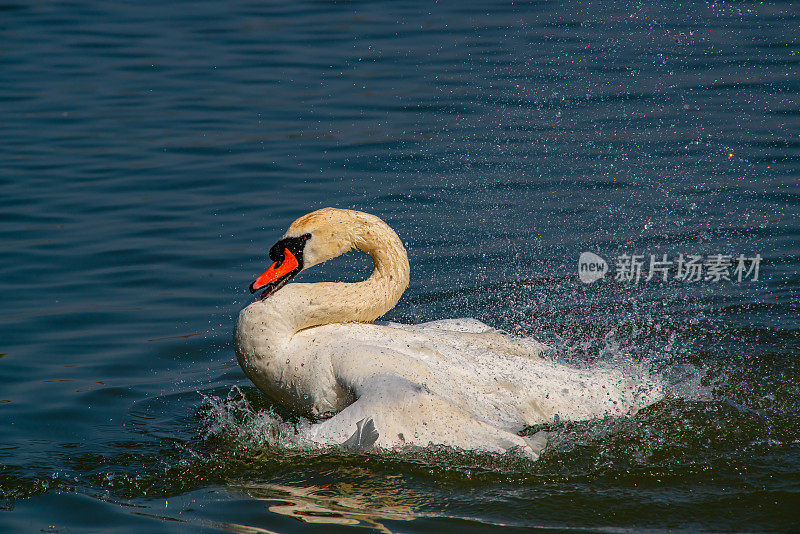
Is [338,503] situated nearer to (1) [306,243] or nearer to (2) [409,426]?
(2) [409,426]

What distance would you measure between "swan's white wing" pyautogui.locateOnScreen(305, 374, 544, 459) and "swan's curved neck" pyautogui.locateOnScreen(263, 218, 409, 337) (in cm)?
95

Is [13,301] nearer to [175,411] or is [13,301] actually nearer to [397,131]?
[175,411]

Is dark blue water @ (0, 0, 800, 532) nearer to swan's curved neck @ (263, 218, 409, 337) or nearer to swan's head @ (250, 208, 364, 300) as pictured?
swan's curved neck @ (263, 218, 409, 337)

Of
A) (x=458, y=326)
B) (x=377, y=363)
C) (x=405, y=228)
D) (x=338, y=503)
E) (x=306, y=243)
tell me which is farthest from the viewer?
(x=405, y=228)

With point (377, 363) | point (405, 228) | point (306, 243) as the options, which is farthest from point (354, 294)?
point (405, 228)

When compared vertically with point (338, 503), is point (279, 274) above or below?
above

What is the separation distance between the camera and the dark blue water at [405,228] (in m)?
5.49

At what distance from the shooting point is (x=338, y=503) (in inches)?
Answer: 208

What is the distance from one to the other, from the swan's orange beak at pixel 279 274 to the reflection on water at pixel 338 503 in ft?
4.58

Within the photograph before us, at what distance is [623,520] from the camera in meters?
4.99

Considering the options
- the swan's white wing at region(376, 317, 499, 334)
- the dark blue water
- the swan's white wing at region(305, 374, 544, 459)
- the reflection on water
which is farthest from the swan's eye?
the reflection on water

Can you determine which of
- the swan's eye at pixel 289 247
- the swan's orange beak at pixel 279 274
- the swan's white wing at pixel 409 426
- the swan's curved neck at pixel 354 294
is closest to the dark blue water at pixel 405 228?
the swan's white wing at pixel 409 426

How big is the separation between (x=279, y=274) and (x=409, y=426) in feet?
5.19

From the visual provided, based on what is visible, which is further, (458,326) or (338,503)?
(458,326)
